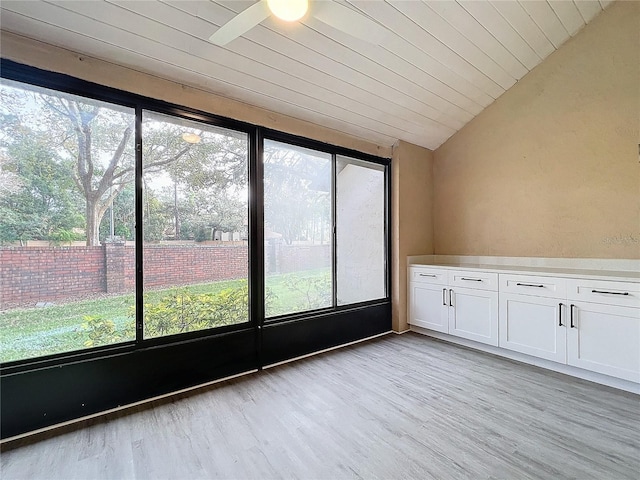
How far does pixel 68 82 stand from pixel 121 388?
2146mm

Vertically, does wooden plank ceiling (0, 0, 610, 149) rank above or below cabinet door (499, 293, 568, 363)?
above

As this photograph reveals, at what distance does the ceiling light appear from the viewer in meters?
2.60

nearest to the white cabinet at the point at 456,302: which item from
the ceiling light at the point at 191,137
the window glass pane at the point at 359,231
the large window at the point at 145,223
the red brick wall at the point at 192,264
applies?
the window glass pane at the point at 359,231

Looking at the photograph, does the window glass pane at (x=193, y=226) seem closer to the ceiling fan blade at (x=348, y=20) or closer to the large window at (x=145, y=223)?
the large window at (x=145, y=223)

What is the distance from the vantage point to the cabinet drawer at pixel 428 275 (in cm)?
367

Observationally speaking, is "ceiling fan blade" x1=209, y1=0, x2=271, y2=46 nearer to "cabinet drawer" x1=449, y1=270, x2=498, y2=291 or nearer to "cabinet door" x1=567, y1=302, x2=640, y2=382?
"cabinet drawer" x1=449, y1=270, x2=498, y2=291

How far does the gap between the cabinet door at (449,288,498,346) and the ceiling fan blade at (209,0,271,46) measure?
317cm

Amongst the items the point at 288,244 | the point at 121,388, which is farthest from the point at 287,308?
the point at 121,388

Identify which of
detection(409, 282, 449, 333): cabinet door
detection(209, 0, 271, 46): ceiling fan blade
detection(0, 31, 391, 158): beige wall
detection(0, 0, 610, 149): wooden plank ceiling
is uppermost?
detection(0, 0, 610, 149): wooden plank ceiling

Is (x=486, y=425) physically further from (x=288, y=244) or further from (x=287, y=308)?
(x=288, y=244)

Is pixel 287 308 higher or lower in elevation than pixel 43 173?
lower

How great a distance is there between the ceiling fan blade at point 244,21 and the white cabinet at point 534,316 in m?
3.07

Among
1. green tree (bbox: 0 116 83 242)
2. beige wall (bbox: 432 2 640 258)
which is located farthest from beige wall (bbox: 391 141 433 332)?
green tree (bbox: 0 116 83 242)

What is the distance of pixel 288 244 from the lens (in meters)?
3.23
